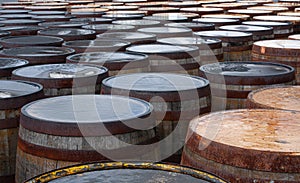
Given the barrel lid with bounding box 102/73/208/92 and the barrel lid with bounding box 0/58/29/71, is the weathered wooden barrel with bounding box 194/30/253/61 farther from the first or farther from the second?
the barrel lid with bounding box 0/58/29/71

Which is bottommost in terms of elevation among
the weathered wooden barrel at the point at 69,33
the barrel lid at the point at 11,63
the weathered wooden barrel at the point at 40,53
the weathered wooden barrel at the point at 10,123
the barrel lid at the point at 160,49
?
the weathered wooden barrel at the point at 10,123

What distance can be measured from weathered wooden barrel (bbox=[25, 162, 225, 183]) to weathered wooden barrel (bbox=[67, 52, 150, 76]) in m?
2.77

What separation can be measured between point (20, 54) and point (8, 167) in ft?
7.45

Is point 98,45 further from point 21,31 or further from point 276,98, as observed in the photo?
point 276,98

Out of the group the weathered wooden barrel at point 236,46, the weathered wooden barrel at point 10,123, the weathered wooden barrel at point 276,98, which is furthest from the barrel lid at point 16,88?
the weathered wooden barrel at point 236,46

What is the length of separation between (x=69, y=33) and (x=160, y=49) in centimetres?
227

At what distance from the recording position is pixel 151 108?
3.81 m

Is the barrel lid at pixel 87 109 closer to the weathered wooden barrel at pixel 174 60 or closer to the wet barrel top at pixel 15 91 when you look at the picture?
the wet barrel top at pixel 15 91

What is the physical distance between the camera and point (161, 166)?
271cm

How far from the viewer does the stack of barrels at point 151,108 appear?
3.00 m

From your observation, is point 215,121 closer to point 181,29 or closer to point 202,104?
point 202,104

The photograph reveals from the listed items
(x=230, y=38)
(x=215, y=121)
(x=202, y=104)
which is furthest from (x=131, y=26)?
(x=215, y=121)

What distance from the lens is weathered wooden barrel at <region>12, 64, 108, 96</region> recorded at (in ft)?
15.4

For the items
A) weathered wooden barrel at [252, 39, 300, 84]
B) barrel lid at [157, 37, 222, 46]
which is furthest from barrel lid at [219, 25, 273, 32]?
weathered wooden barrel at [252, 39, 300, 84]
